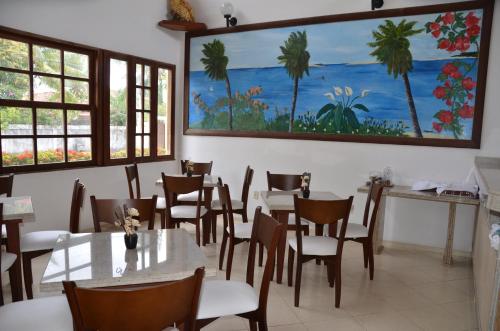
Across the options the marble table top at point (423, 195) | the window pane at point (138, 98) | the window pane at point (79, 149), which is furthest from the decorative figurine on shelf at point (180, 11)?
the marble table top at point (423, 195)

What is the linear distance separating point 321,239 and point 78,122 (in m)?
3.13

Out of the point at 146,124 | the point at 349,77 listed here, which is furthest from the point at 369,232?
the point at 146,124

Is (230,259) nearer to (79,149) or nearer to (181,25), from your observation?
(79,149)

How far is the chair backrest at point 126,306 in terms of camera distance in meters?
1.20

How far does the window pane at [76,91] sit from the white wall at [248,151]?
1.57 feet

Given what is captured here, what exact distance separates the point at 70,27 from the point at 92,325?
3904 mm

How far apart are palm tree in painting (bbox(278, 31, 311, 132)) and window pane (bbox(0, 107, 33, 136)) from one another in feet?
9.83

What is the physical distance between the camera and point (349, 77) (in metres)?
4.67

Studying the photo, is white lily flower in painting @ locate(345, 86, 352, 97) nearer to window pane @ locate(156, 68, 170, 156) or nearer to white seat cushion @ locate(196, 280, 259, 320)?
window pane @ locate(156, 68, 170, 156)

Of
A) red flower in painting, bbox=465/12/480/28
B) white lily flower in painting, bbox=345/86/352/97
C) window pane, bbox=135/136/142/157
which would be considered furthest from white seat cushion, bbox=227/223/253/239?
red flower in painting, bbox=465/12/480/28

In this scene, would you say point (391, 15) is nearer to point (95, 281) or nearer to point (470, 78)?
point (470, 78)

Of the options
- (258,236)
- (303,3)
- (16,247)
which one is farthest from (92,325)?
(303,3)

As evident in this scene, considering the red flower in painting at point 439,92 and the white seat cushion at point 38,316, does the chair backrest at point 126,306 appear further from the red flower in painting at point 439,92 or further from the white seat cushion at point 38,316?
the red flower in painting at point 439,92

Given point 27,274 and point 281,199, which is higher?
point 281,199
